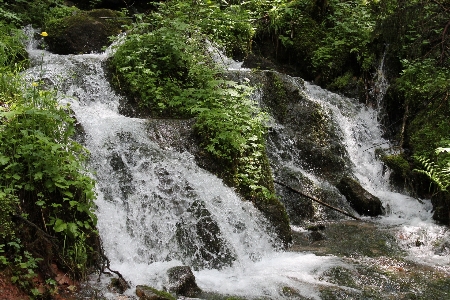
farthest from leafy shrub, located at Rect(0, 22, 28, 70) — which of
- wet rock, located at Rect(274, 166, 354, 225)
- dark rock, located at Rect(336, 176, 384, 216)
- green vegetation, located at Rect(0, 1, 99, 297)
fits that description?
dark rock, located at Rect(336, 176, 384, 216)

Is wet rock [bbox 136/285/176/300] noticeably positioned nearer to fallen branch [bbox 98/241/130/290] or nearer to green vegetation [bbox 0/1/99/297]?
fallen branch [bbox 98/241/130/290]

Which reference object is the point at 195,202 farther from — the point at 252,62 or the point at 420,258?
the point at 252,62

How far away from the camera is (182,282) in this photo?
5.17 meters

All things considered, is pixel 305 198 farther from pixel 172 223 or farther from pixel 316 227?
pixel 172 223

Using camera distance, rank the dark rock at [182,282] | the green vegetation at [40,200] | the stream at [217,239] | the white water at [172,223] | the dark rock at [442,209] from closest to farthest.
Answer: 1. the green vegetation at [40,200]
2. the dark rock at [182,282]
3. the stream at [217,239]
4. the white water at [172,223]
5. the dark rock at [442,209]

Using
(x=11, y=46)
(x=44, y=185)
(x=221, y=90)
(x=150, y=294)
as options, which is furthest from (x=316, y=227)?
(x=11, y=46)

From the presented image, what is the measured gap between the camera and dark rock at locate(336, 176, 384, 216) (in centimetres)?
927

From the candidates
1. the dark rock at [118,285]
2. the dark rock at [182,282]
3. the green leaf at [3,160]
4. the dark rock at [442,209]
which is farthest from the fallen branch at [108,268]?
the dark rock at [442,209]

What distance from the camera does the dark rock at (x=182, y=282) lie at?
5098 mm

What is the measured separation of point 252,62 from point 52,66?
19.7 feet

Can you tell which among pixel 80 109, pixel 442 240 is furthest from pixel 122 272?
pixel 442 240

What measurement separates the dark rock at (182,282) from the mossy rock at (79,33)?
27.9 ft

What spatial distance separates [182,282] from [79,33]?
363 inches

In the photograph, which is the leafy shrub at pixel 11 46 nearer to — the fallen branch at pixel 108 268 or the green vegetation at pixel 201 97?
the green vegetation at pixel 201 97
